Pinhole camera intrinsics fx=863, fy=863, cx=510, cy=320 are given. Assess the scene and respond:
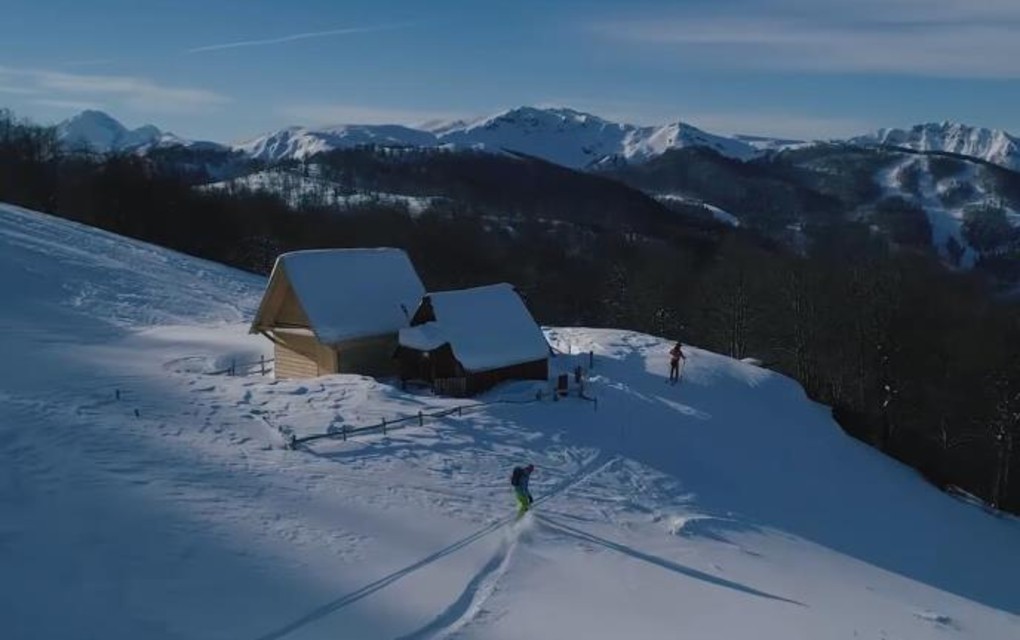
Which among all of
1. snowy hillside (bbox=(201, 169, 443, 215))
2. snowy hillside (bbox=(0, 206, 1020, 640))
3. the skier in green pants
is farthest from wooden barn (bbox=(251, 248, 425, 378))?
snowy hillside (bbox=(201, 169, 443, 215))

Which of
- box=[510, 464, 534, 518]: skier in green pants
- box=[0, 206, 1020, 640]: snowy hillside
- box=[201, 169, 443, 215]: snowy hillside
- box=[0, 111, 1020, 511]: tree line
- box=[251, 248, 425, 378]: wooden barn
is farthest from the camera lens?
box=[201, 169, 443, 215]: snowy hillside

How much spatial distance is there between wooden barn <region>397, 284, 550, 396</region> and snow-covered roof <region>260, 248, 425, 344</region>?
1.37 metres

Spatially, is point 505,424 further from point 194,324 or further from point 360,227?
point 360,227

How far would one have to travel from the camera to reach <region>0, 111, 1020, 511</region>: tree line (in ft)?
153

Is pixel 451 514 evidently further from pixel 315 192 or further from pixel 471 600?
pixel 315 192

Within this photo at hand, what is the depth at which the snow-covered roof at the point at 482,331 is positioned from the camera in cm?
3083

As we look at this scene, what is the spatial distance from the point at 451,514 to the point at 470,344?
12136mm

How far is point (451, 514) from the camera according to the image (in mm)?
19609

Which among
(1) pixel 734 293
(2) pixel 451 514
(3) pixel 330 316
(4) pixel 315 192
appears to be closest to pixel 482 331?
(3) pixel 330 316

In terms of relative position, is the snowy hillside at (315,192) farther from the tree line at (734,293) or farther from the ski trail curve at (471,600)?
the ski trail curve at (471,600)

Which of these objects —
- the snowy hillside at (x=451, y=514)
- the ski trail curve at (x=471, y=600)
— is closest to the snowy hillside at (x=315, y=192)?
the snowy hillside at (x=451, y=514)

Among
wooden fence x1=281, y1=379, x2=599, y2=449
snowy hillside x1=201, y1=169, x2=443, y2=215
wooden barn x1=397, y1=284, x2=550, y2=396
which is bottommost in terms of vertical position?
wooden fence x1=281, y1=379, x2=599, y2=449

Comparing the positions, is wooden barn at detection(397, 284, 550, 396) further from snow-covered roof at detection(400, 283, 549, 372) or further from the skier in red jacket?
the skier in red jacket

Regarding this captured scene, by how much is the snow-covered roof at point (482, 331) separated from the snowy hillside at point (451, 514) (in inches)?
65.5
